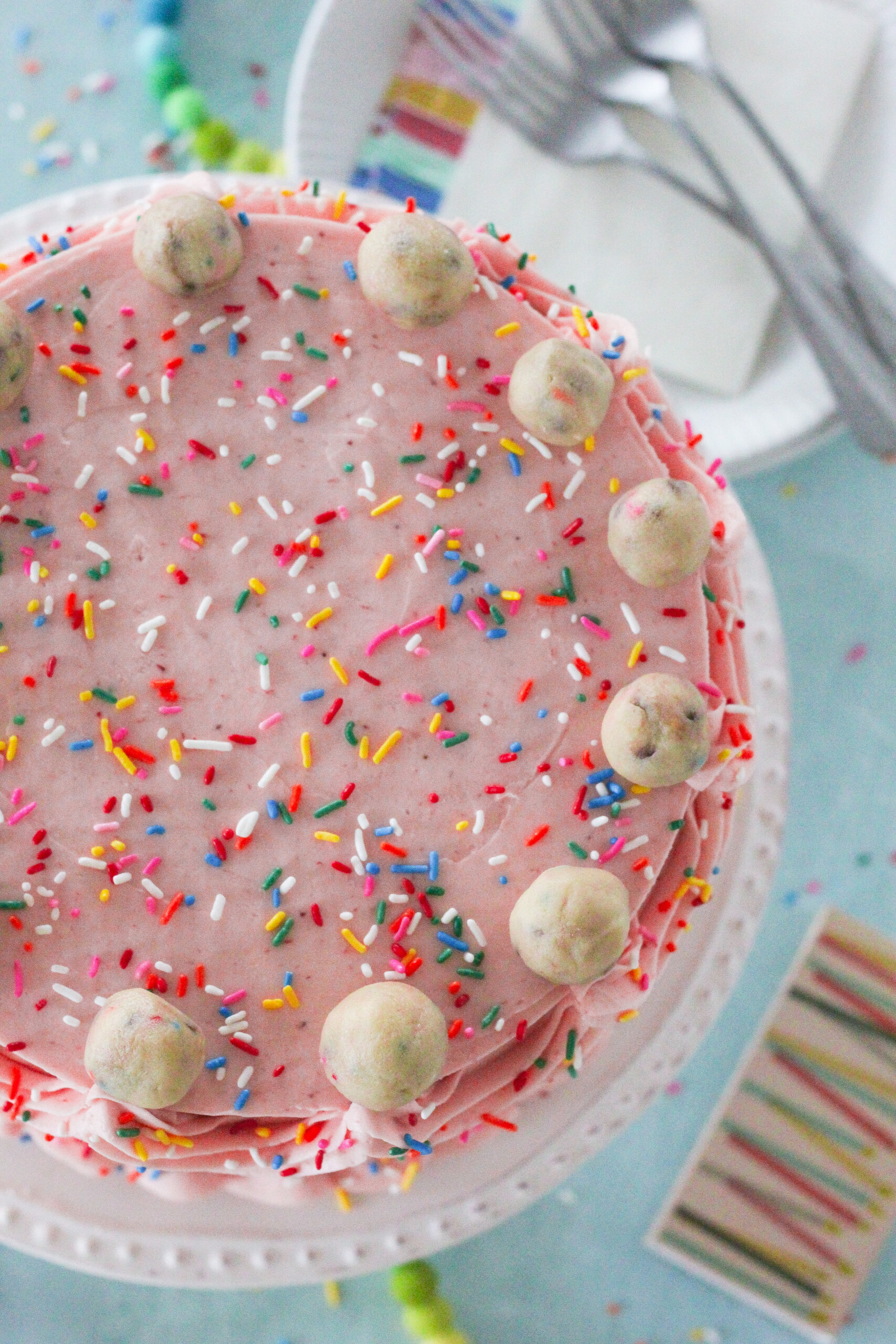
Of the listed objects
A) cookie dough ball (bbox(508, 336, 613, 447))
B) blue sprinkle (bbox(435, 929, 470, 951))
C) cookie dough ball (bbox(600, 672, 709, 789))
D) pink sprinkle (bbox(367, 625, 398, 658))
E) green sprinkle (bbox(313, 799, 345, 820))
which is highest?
cookie dough ball (bbox(508, 336, 613, 447))

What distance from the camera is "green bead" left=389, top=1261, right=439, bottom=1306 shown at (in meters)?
2.76

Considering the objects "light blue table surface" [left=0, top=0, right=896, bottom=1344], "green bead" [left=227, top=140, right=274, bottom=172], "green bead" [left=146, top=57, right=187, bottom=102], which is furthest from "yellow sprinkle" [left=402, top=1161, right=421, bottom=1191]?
"green bead" [left=146, top=57, right=187, bottom=102]

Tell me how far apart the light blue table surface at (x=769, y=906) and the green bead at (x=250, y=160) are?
11 cm

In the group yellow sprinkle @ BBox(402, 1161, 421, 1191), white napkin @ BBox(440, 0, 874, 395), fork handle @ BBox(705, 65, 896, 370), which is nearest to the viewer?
yellow sprinkle @ BBox(402, 1161, 421, 1191)

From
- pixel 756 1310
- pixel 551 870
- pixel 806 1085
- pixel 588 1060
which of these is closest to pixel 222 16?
pixel 551 870

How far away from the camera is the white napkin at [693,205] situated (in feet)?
8.82

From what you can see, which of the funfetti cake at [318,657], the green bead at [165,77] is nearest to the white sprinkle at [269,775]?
the funfetti cake at [318,657]

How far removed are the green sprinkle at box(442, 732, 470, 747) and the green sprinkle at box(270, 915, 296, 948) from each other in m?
0.32

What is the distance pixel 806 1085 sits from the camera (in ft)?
9.21

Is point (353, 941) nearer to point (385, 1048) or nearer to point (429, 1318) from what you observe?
point (385, 1048)

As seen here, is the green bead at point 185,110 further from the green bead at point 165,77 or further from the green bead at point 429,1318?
the green bead at point 429,1318

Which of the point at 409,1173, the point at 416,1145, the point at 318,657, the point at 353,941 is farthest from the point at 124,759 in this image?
the point at 409,1173

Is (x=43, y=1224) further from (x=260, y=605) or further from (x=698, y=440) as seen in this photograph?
(x=698, y=440)

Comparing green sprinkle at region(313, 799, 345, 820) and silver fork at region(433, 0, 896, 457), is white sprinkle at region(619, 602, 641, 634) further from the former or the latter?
silver fork at region(433, 0, 896, 457)
